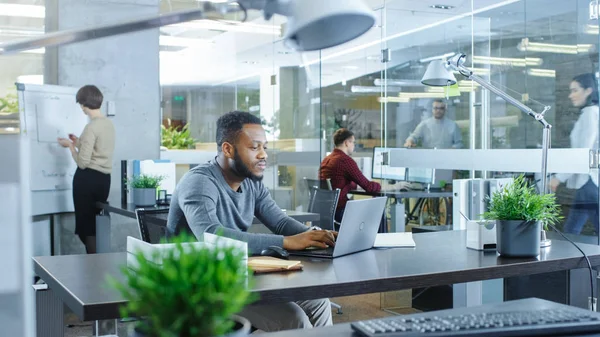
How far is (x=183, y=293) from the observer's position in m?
0.98

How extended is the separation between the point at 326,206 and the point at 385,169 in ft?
6.70

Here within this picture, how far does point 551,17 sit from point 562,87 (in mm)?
441

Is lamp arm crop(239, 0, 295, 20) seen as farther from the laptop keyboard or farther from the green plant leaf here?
the green plant leaf

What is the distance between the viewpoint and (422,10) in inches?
217

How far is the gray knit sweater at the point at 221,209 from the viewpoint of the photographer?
8.43ft

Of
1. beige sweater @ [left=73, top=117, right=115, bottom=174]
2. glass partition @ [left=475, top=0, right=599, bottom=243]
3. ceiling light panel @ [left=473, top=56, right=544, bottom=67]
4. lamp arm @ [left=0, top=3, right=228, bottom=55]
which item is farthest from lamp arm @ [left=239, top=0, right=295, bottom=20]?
beige sweater @ [left=73, top=117, right=115, bottom=174]

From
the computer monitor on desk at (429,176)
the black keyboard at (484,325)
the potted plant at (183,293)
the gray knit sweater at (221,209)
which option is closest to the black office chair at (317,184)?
the computer monitor on desk at (429,176)

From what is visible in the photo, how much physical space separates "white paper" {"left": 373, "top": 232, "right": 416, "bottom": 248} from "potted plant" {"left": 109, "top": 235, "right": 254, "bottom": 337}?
1.75 metres

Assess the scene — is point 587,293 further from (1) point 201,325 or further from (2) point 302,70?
(2) point 302,70

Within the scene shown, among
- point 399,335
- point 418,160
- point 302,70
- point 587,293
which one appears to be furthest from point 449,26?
point 399,335

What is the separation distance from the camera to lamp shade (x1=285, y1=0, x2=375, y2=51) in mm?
1516

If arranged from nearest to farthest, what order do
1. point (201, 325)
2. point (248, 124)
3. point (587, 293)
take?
point (201, 325)
point (587, 293)
point (248, 124)

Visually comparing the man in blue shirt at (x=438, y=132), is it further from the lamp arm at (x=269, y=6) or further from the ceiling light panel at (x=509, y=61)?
the lamp arm at (x=269, y=6)

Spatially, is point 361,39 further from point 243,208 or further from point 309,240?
point 309,240
